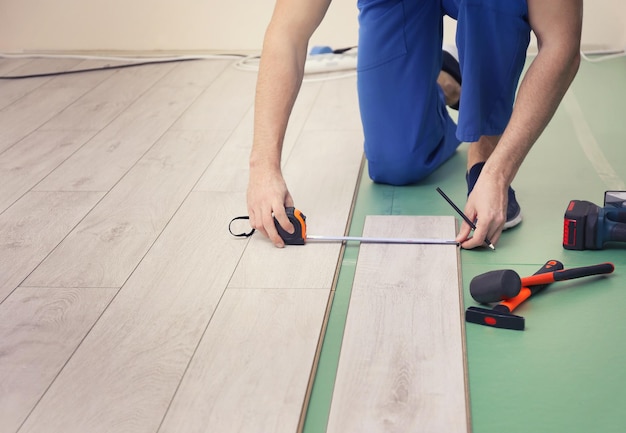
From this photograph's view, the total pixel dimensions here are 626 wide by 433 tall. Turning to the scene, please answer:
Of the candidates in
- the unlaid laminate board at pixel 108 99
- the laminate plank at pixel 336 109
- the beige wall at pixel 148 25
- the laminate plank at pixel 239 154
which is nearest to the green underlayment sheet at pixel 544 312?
the laminate plank at pixel 239 154

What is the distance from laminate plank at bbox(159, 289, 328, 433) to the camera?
4.74 feet

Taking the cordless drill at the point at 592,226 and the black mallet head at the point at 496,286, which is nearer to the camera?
the black mallet head at the point at 496,286

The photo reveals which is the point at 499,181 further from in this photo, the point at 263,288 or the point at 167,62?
the point at 167,62

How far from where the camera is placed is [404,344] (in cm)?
163

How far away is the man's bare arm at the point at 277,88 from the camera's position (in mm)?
1977

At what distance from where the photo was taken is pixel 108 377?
1.58 m

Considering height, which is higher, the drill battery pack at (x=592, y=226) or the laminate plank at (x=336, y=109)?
the drill battery pack at (x=592, y=226)

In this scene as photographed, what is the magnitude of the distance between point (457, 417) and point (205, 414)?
0.44m

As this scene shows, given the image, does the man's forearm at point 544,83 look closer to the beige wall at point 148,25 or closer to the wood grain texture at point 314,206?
the wood grain texture at point 314,206

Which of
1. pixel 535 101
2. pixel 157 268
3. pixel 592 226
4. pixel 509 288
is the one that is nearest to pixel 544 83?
pixel 535 101

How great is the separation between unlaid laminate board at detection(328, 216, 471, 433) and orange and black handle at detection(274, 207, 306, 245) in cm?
16

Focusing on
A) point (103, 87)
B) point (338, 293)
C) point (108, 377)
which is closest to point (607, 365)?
point (338, 293)

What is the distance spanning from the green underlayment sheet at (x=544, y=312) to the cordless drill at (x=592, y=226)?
3 cm

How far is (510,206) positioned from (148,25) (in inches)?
103
